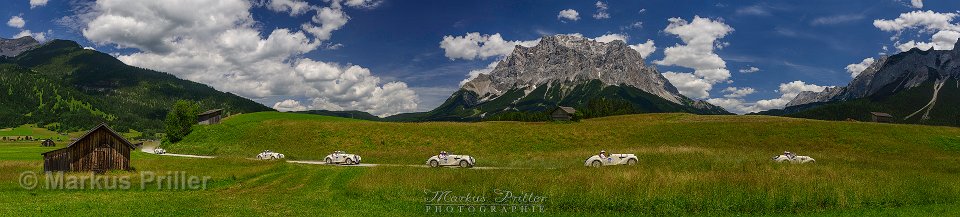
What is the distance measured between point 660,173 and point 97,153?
47.6 m

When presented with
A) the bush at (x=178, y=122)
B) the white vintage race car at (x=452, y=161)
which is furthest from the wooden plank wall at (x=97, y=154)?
the bush at (x=178, y=122)

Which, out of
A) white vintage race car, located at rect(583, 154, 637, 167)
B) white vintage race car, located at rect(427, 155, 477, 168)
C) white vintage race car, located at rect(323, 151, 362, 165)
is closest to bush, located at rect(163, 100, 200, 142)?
white vintage race car, located at rect(323, 151, 362, 165)

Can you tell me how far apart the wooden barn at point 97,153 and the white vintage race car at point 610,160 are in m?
40.7

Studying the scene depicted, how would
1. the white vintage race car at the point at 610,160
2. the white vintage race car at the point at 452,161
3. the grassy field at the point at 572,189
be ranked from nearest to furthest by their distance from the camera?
the grassy field at the point at 572,189 < the white vintage race car at the point at 610,160 < the white vintage race car at the point at 452,161

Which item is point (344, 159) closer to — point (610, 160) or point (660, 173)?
point (610, 160)

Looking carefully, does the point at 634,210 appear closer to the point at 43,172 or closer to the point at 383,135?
the point at 43,172

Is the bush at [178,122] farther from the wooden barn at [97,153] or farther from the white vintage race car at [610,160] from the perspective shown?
the white vintage race car at [610,160]

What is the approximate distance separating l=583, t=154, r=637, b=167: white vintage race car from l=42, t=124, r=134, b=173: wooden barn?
→ 4074 centimetres

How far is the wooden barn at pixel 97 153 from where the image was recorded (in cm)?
4172

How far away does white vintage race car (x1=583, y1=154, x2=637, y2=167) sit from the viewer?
36.2 metres

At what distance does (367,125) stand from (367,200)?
6017 cm

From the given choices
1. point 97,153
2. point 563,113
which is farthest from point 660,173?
point 563,113

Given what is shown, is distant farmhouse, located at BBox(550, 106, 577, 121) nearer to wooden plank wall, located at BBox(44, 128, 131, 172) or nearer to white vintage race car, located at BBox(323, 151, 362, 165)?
white vintage race car, located at BBox(323, 151, 362, 165)

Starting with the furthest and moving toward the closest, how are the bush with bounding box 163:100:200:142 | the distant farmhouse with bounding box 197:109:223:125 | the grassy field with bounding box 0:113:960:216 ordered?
the distant farmhouse with bounding box 197:109:223:125
the bush with bounding box 163:100:200:142
the grassy field with bounding box 0:113:960:216
